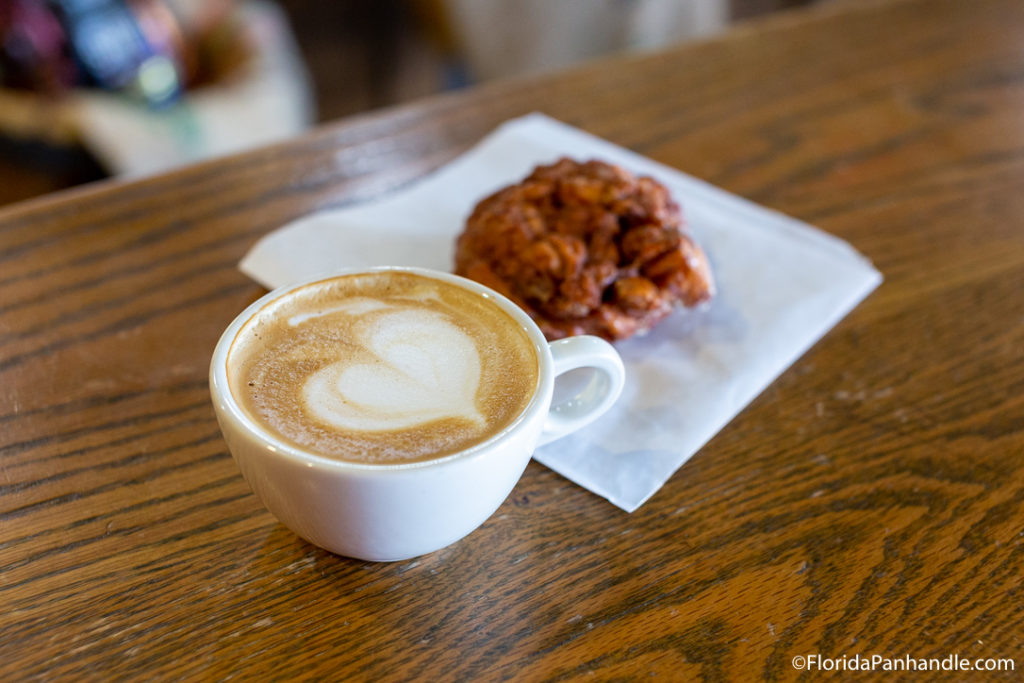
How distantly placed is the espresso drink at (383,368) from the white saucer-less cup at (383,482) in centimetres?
1

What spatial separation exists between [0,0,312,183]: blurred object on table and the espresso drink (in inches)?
41.5

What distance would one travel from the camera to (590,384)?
574 mm

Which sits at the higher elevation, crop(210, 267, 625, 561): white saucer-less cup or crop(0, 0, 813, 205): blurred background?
crop(210, 267, 625, 561): white saucer-less cup

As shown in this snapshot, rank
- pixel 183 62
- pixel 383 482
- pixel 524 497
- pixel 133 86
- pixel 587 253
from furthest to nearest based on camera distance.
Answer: pixel 183 62 < pixel 133 86 < pixel 587 253 < pixel 524 497 < pixel 383 482

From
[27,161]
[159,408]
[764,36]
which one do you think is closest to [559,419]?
[159,408]

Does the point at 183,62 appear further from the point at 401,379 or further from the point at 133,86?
the point at 401,379

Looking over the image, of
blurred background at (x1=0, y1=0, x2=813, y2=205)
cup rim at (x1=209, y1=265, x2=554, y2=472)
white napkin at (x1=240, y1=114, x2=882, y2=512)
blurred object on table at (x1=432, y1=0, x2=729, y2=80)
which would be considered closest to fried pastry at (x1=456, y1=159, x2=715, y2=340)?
white napkin at (x1=240, y1=114, x2=882, y2=512)

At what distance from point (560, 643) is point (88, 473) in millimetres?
329

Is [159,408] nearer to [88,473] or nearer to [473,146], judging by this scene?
[88,473]

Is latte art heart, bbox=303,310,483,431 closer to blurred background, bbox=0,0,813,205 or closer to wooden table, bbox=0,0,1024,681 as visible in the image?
wooden table, bbox=0,0,1024,681

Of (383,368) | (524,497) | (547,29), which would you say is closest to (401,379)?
(383,368)

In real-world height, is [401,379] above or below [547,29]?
above

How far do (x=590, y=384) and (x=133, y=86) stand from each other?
1.41 m

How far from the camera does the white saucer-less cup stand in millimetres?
Result: 439
